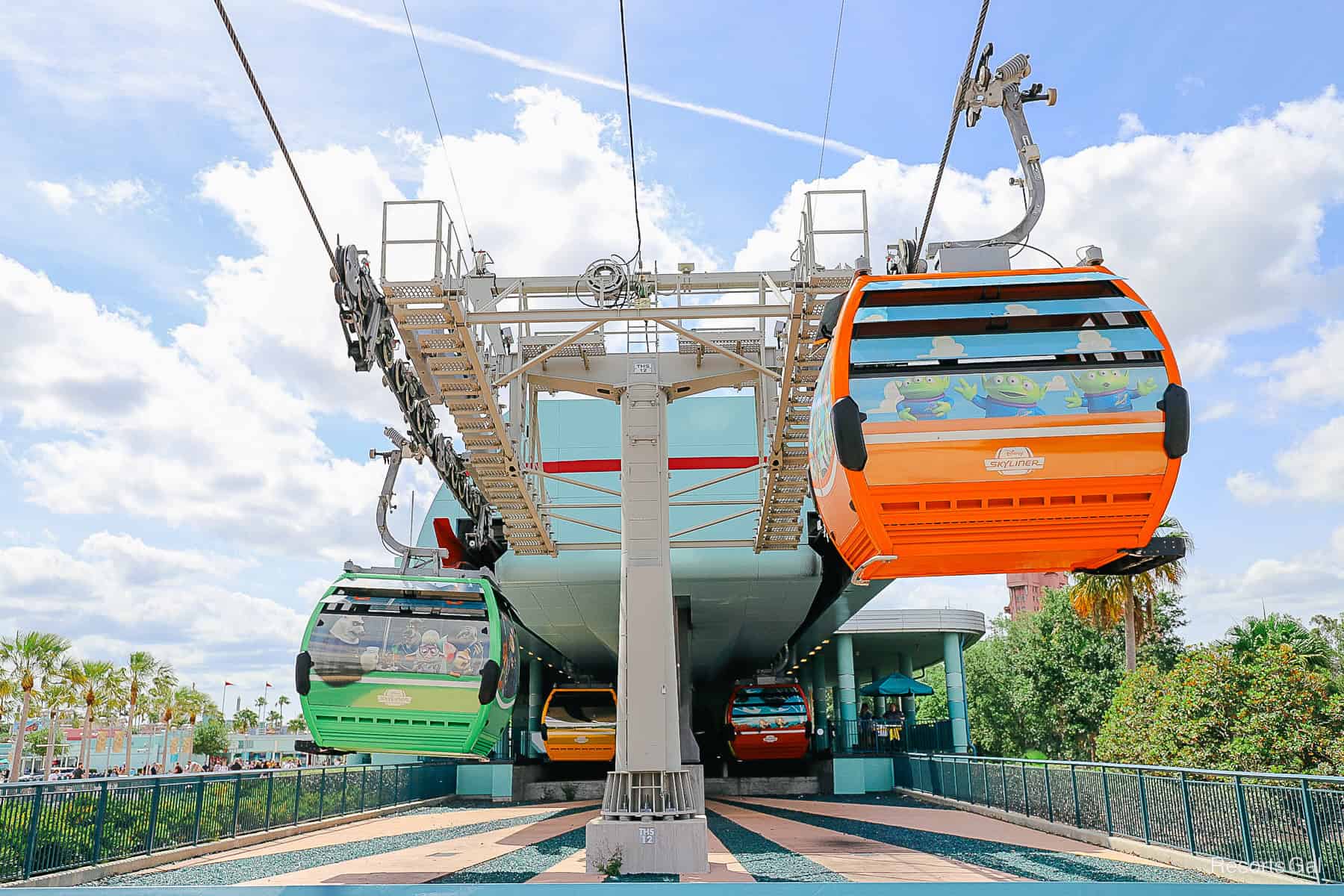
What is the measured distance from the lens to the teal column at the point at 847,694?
3067 centimetres

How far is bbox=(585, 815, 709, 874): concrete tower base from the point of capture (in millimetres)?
10938

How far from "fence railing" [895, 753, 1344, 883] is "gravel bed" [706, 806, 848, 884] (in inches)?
164

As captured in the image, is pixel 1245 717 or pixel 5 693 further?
pixel 5 693

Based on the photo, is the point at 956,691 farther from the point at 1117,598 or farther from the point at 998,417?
the point at 998,417

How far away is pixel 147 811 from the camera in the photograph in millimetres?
13016

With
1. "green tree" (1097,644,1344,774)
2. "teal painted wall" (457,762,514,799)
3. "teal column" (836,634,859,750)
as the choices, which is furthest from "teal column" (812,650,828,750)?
"green tree" (1097,644,1344,774)

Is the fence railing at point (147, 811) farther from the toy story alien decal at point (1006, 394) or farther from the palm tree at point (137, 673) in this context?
the palm tree at point (137, 673)

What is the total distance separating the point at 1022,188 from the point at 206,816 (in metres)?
13.8

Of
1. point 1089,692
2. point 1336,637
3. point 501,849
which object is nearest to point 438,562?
point 501,849

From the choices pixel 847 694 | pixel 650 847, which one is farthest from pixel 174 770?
pixel 650 847

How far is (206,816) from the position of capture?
47.8 feet

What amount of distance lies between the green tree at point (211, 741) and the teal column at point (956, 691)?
74.1 metres

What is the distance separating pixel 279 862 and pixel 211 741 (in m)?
85.5

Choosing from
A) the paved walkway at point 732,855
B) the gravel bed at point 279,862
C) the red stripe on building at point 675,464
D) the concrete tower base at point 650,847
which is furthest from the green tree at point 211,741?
the concrete tower base at point 650,847
